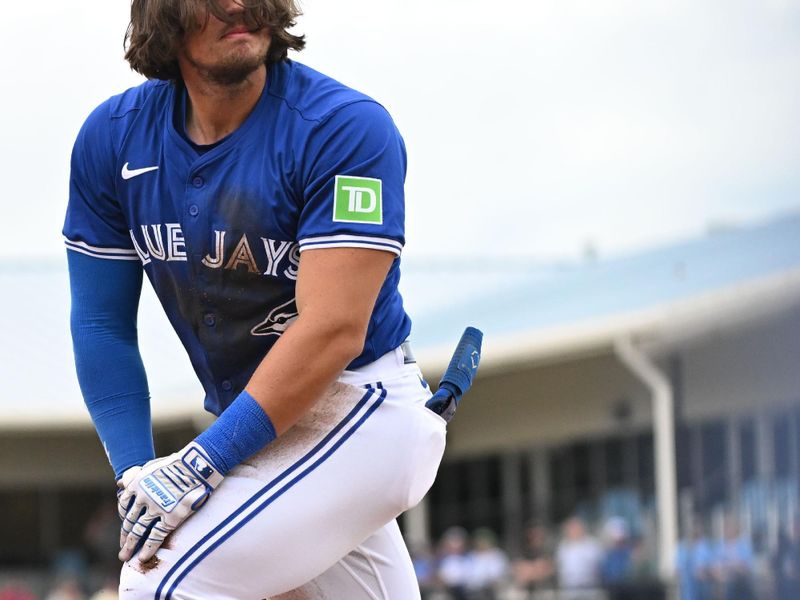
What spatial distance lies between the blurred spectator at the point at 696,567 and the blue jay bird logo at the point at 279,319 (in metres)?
13.2

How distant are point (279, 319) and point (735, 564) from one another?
13290 mm

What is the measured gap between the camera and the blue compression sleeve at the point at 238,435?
3.27m

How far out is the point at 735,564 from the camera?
628 inches

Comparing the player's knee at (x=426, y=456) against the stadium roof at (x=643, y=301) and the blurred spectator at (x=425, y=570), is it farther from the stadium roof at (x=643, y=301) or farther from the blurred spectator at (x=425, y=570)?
the blurred spectator at (x=425, y=570)

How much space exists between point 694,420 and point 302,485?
59.2 ft

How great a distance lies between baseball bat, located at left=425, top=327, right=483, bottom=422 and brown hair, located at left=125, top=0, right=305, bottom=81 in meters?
0.88

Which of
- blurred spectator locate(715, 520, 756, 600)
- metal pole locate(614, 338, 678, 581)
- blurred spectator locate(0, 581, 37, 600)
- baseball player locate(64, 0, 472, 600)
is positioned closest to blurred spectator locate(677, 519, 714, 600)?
blurred spectator locate(715, 520, 756, 600)

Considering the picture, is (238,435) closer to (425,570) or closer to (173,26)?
(173,26)

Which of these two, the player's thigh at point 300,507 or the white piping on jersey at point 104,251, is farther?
the white piping on jersey at point 104,251

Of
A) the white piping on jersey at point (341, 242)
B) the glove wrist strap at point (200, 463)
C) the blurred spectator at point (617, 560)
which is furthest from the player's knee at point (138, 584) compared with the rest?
the blurred spectator at point (617, 560)

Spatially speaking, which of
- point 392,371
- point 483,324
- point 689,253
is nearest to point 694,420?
point 483,324

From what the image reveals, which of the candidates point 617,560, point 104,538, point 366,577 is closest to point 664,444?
point 617,560

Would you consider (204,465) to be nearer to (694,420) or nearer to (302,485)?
(302,485)

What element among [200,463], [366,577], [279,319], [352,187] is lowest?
[366,577]
